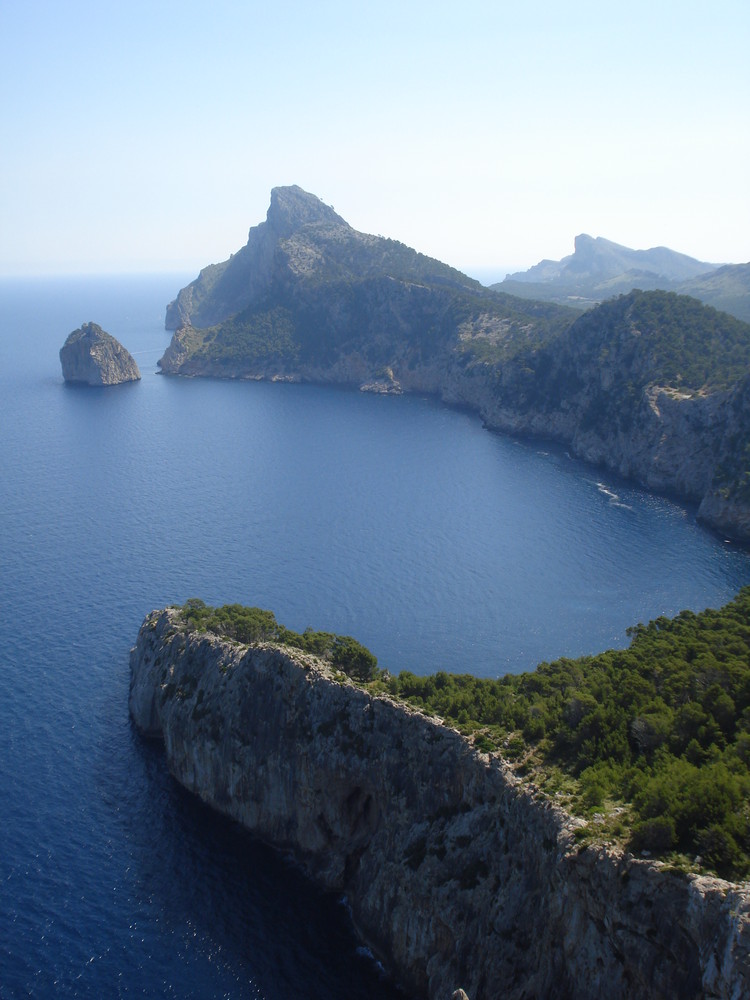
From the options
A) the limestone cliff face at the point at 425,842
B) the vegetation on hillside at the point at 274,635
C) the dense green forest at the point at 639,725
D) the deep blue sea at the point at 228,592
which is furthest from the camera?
the vegetation on hillside at the point at 274,635

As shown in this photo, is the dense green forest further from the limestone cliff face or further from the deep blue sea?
the deep blue sea

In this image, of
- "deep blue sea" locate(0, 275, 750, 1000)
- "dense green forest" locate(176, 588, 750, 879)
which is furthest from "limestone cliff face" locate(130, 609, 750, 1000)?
"deep blue sea" locate(0, 275, 750, 1000)

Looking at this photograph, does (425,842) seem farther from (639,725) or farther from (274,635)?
(274,635)

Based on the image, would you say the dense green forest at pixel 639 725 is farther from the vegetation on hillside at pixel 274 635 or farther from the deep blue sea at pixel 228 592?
the deep blue sea at pixel 228 592

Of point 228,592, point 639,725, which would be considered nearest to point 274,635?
point 228,592

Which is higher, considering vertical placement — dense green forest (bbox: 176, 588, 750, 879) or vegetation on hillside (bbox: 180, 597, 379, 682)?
dense green forest (bbox: 176, 588, 750, 879)

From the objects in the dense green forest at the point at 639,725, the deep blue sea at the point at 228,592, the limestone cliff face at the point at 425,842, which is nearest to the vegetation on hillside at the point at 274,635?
the dense green forest at the point at 639,725
